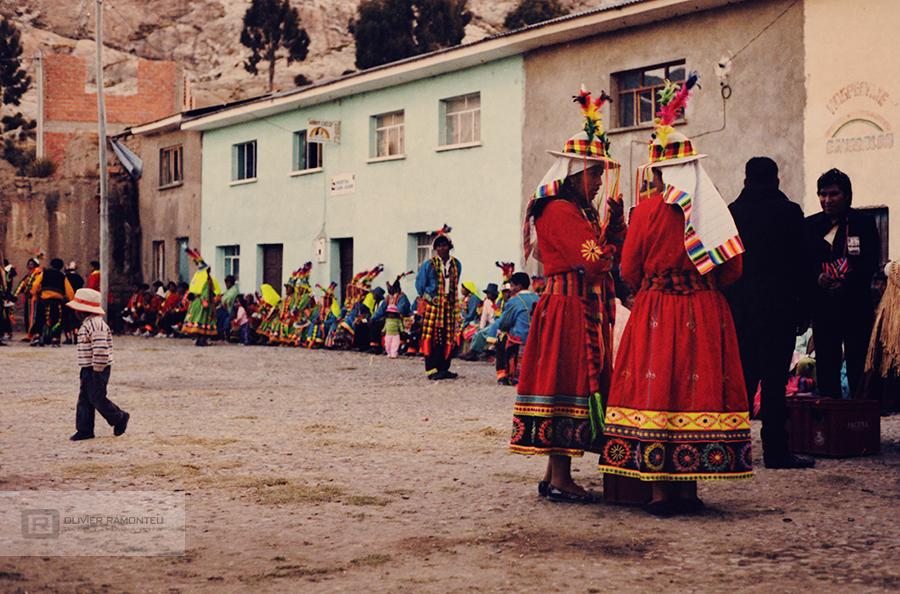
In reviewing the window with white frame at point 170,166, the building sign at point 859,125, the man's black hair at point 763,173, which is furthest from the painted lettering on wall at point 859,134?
the window with white frame at point 170,166

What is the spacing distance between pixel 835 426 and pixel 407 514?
3.29 m

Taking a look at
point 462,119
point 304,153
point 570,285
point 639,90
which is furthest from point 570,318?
point 304,153

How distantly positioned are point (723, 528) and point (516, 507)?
109cm

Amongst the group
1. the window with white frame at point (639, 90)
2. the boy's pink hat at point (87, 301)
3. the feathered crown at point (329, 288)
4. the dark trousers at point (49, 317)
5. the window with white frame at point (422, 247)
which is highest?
the window with white frame at point (639, 90)

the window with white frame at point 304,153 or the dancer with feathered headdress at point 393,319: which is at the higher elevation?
the window with white frame at point 304,153

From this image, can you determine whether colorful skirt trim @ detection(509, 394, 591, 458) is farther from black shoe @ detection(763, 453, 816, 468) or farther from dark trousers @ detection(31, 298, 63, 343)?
dark trousers @ detection(31, 298, 63, 343)

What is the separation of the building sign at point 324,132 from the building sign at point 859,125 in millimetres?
12267

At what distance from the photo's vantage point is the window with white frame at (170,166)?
2967cm

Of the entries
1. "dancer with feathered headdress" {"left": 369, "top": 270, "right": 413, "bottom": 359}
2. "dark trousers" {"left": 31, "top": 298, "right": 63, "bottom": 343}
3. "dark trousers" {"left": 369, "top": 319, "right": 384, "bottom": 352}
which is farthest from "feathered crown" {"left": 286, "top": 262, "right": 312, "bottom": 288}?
"dark trousers" {"left": 31, "top": 298, "right": 63, "bottom": 343}

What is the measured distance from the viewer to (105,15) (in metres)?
88.2

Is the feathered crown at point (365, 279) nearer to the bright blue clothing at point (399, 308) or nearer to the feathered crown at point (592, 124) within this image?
the bright blue clothing at point (399, 308)

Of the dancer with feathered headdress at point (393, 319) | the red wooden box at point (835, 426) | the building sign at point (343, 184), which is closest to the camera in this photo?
the red wooden box at point (835, 426)

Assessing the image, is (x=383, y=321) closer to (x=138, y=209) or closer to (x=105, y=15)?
(x=138, y=209)

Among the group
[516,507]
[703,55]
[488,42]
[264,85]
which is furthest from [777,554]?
[264,85]
